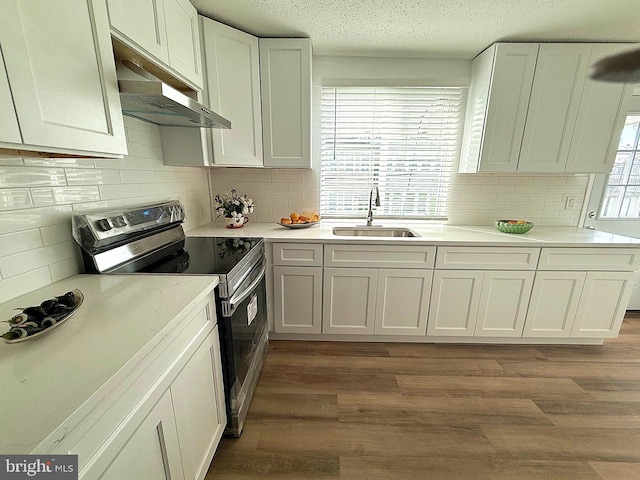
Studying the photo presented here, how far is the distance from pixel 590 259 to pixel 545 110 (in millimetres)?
1129

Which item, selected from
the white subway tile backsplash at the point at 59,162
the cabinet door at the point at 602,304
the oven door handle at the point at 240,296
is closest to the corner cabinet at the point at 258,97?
the white subway tile backsplash at the point at 59,162

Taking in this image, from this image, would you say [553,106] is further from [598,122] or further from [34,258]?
[34,258]

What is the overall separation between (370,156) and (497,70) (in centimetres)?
106

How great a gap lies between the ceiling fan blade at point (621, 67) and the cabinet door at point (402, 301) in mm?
1307

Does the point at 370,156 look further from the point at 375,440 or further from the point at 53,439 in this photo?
the point at 53,439

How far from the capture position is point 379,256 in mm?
1924

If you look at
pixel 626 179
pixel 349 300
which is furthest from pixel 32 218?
pixel 626 179

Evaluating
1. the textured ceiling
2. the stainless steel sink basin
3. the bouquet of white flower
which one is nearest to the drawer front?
the stainless steel sink basin

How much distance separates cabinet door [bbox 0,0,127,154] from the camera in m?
0.67

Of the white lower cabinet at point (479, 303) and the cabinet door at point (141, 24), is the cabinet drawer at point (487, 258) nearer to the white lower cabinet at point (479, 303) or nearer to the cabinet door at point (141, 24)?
the white lower cabinet at point (479, 303)

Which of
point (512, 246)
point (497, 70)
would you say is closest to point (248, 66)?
point (497, 70)

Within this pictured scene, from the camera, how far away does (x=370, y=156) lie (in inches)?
94.4

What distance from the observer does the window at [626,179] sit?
2.22m

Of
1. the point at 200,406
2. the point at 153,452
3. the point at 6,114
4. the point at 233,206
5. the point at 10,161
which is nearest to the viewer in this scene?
the point at 6,114
